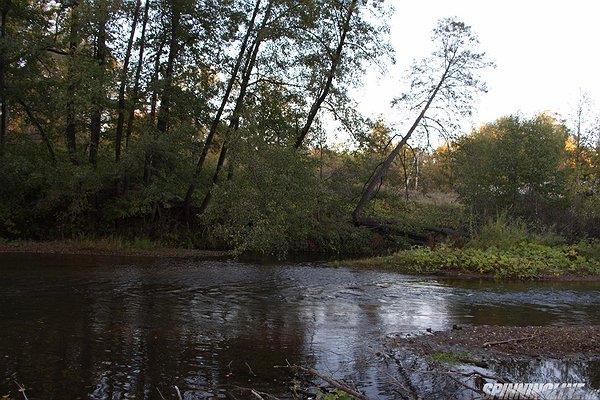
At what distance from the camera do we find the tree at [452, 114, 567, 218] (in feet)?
87.0

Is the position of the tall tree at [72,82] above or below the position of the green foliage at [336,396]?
above

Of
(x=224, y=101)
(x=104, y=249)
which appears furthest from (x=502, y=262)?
(x=104, y=249)

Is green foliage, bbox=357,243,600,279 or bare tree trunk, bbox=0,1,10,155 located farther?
bare tree trunk, bbox=0,1,10,155

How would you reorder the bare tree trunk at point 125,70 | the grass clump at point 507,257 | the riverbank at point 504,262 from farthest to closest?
the bare tree trunk at point 125,70
the grass clump at point 507,257
the riverbank at point 504,262

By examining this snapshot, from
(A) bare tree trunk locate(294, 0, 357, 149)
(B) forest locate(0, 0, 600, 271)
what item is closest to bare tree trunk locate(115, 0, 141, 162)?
(B) forest locate(0, 0, 600, 271)

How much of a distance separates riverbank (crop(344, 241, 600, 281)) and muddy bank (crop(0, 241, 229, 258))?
7052 mm

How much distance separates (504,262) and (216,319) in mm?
11914

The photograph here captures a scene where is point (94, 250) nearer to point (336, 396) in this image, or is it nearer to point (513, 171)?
point (336, 396)

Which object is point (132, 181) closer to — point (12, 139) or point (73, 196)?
point (73, 196)

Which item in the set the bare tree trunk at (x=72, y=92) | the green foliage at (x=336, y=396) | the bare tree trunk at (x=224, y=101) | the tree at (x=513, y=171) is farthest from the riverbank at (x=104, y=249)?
the green foliage at (x=336, y=396)

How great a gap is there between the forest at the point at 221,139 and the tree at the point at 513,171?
69 millimetres

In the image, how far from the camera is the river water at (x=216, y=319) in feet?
22.3

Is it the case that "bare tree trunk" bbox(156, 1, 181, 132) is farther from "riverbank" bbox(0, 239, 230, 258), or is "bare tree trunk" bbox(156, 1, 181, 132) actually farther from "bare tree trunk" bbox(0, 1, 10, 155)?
"bare tree trunk" bbox(0, 1, 10, 155)

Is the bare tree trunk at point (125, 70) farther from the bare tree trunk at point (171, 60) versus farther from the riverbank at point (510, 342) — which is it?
the riverbank at point (510, 342)
